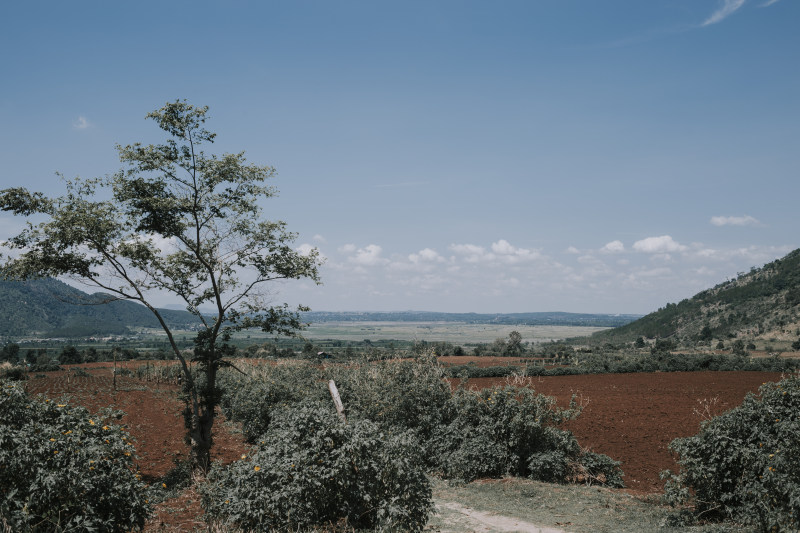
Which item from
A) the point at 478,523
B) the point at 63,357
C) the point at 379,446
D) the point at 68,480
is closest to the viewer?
the point at 68,480

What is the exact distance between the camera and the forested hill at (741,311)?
228 ft

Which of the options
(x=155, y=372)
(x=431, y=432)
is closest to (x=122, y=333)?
(x=155, y=372)

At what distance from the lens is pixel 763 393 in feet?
28.0

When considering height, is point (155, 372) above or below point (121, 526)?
below

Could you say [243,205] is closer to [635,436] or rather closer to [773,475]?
[773,475]

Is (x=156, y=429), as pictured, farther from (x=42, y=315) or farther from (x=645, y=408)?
(x=42, y=315)

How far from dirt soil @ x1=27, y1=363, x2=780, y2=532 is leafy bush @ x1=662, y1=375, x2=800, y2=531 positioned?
53 cm

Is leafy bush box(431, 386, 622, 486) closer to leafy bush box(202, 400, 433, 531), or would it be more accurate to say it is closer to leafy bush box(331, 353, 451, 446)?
leafy bush box(331, 353, 451, 446)

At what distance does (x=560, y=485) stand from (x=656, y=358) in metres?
38.8

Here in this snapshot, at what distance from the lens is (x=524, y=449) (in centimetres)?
1201

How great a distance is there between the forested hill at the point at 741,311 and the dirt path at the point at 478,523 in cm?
6962

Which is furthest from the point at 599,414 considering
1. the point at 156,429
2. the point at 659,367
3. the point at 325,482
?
the point at 659,367

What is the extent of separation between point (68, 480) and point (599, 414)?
2121 centimetres

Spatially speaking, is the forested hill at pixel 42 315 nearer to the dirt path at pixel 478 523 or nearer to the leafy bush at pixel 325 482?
the dirt path at pixel 478 523
